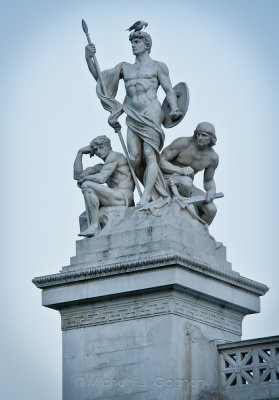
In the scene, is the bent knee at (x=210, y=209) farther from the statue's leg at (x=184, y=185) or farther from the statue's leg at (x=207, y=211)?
the statue's leg at (x=184, y=185)

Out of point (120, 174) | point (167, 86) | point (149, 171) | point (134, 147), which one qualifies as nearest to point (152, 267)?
point (149, 171)

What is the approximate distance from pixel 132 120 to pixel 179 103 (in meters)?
0.89

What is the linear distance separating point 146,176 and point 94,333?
2897mm

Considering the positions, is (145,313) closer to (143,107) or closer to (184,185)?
(184,185)

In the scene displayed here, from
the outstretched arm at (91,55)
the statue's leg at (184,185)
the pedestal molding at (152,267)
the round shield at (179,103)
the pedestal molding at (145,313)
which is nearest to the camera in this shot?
the pedestal molding at (152,267)

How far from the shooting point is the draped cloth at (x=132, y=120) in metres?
23.1

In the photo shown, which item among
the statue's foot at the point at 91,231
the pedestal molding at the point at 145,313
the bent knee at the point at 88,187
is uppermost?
the bent knee at the point at 88,187

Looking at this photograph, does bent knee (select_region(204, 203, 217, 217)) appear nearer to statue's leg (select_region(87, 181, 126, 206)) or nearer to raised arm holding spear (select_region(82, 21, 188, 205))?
raised arm holding spear (select_region(82, 21, 188, 205))

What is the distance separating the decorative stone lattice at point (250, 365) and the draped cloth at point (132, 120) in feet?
10.0

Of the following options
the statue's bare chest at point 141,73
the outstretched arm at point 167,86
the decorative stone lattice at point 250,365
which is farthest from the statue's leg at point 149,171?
the decorative stone lattice at point 250,365

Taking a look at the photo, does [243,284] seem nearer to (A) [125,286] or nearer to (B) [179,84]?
(A) [125,286]

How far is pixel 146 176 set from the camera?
23016mm

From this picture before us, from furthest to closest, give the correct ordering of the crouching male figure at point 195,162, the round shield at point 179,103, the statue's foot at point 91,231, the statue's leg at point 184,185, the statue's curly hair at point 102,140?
1. the statue's curly hair at point 102,140
2. the round shield at point 179,103
3. the crouching male figure at point 195,162
4. the statue's leg at point 184,185
5. the statue's foot at point 91,231

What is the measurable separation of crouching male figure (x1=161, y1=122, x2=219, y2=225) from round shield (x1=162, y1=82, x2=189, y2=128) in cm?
36
